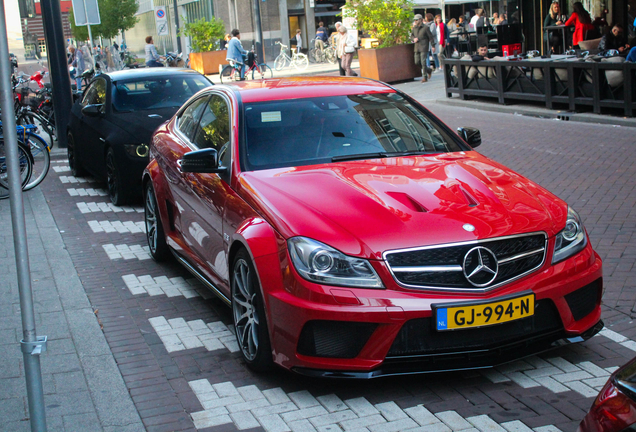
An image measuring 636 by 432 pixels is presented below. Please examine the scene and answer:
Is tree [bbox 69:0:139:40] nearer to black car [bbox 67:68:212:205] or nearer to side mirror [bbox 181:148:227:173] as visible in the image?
black car [bbox 67:68:212:205]

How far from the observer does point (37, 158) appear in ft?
34.5

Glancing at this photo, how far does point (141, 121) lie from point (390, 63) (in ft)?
49.1

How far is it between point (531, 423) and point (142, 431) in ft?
6.00

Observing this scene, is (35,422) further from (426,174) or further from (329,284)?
(426,174)

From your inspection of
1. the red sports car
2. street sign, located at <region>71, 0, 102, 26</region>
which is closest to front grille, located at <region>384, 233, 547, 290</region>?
the red sports car

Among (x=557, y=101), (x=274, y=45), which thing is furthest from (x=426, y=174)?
(x=274, y=45)

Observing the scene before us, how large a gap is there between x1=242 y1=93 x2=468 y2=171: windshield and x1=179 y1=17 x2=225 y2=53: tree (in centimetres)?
3236

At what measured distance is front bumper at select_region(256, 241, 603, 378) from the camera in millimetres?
3791

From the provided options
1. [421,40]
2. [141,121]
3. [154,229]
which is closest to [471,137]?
[154,229]

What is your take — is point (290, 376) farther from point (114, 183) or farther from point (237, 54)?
point (237, 54)

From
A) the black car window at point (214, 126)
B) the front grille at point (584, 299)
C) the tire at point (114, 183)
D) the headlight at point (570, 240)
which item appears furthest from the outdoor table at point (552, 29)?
the front grille at point (584, 299)

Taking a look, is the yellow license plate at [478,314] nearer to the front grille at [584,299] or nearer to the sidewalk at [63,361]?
the front grille at [584,299]

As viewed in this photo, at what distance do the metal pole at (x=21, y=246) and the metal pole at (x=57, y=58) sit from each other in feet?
36.9

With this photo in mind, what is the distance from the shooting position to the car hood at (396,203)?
12.9 ft
